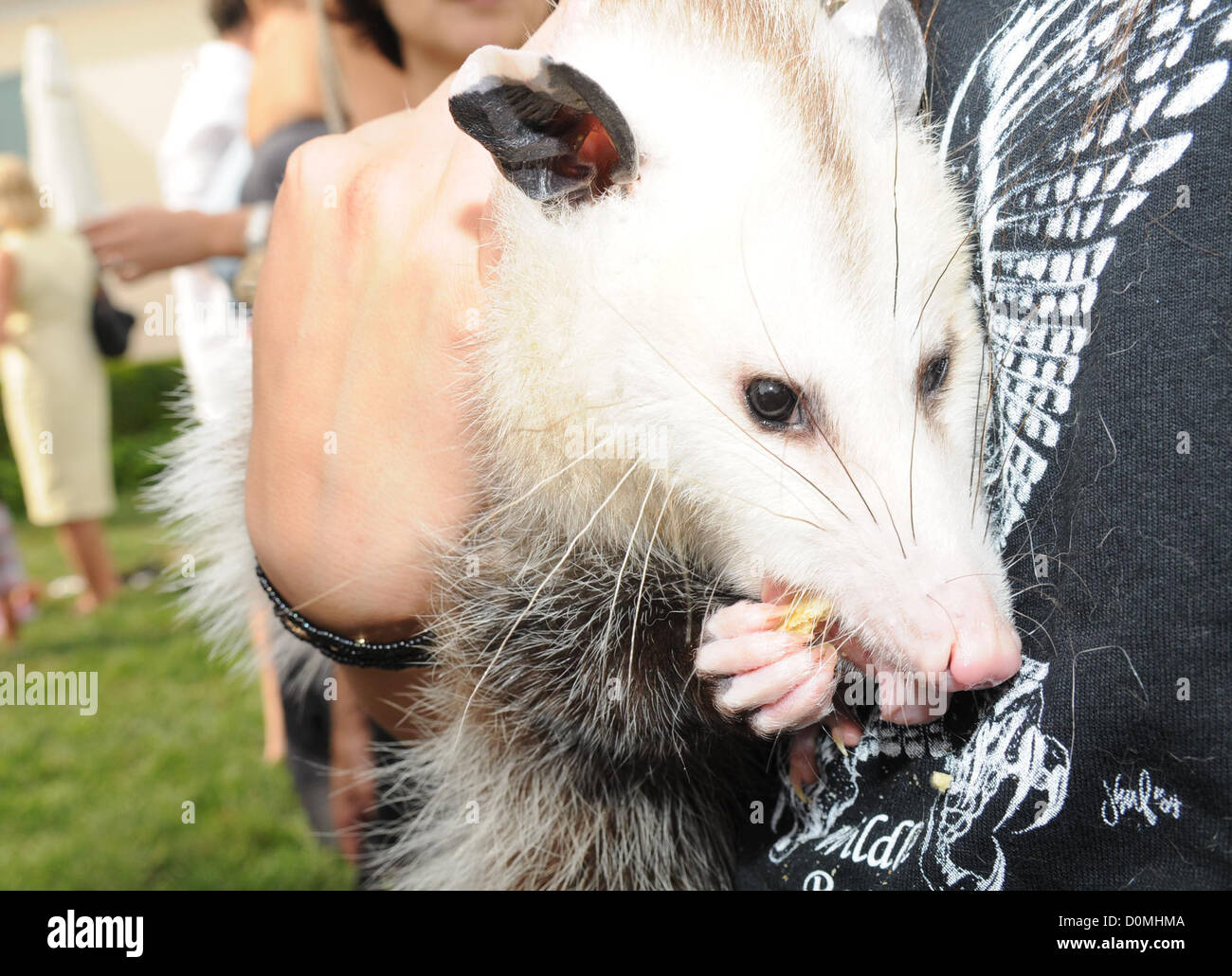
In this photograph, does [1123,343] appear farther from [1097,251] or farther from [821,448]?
[821,448]

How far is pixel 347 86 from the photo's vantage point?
66.7 inches

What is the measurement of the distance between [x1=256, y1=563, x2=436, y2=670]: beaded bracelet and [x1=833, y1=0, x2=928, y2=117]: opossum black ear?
73cm

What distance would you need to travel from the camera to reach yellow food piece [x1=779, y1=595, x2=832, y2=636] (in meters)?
0.82

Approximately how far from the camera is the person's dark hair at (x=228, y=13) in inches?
101

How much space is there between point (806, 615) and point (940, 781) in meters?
0.17

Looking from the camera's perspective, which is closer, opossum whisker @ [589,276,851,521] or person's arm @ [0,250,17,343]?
opossum whisker @ [589,276,851,521]

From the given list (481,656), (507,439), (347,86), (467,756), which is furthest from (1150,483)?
(347,86)

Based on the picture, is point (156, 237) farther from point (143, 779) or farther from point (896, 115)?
point (143, 779)

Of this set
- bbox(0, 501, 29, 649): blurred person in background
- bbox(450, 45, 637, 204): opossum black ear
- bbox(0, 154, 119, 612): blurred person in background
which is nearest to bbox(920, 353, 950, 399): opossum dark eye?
bbox(450, 45, 637, 204): opossum black ear

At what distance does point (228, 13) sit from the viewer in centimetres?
257

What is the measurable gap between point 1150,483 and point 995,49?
375 mm
